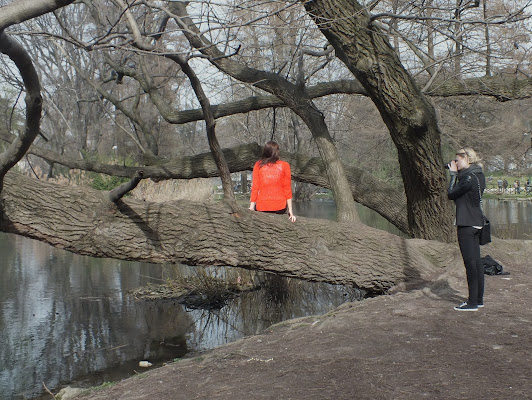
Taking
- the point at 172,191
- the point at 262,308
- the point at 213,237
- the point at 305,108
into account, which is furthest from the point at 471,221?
the point at 172,191

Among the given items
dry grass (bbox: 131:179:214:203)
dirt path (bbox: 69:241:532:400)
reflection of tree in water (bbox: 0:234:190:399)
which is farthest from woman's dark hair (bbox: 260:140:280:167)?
dry grass (bbox: 131:179:214:203)

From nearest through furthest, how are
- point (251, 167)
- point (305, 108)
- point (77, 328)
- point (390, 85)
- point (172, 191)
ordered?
1. point (390, 85)
2. point (77, 328)
3. point (305, 108)
4. point (251, 167)
5. point (172, 191)

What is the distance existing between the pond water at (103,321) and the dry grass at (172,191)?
9.26 meters

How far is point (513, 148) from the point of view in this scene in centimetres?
1995

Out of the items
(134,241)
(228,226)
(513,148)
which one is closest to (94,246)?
(134,241)

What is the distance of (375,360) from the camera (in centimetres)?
400

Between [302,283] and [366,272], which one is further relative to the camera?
[302,283]

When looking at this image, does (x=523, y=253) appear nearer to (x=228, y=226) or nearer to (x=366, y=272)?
(x=366, y=272)

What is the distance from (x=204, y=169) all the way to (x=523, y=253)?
488 centimetres

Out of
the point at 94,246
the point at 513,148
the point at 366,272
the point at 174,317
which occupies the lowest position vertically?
the point at 174,317

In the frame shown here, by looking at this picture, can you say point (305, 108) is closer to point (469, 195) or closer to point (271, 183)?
point (271, 183)

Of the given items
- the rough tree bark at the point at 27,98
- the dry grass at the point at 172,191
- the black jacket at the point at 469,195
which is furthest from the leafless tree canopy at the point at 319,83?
the dry grass at the point at 172,191

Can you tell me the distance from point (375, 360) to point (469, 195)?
2106mm

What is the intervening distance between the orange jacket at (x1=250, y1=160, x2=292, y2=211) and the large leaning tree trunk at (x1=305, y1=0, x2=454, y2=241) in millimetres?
1507
